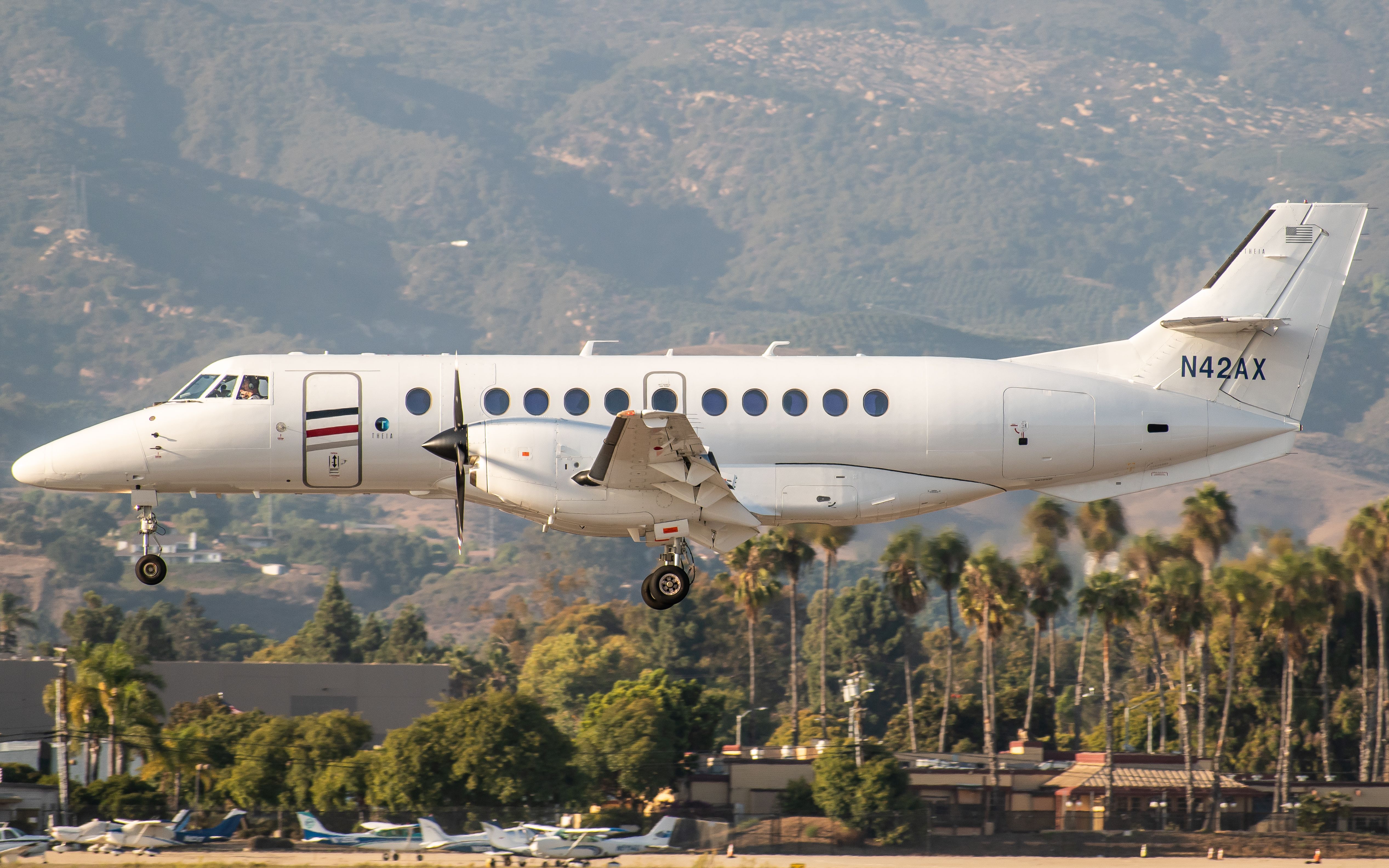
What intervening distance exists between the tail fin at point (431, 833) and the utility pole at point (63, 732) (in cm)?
1118

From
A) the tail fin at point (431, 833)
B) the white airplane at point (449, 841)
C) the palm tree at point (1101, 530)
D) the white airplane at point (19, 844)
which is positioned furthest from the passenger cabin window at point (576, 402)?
the palm tree at point (1101, 530)

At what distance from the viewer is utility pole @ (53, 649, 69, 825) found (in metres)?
43.7

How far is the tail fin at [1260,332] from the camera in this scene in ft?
81.4

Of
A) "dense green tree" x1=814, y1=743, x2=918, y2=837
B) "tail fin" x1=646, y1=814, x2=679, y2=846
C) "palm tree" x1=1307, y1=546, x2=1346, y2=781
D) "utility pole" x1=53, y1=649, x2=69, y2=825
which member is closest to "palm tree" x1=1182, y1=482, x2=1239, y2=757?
"palm tree" x1=1307, y1=546, x2=1346, y2=781

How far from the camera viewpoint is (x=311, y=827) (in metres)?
40.3

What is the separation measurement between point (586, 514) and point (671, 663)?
87.8 m

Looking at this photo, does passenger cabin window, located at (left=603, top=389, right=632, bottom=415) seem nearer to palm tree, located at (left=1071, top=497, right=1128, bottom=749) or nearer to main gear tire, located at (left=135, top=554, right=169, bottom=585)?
main gear tire, located at (left=135, top=554, right=169, bottom=585)

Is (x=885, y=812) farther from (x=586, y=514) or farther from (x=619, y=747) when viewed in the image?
(x=586, y=514)

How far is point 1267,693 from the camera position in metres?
72.5

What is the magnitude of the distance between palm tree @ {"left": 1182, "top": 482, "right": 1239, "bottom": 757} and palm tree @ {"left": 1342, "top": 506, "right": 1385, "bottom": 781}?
495 cm

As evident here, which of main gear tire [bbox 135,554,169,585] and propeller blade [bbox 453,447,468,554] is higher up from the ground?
propeller blade [bbox 453,447,468,554]

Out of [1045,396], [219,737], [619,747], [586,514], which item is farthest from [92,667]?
[1045,396]

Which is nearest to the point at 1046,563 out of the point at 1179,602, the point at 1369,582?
the point at 1179,602

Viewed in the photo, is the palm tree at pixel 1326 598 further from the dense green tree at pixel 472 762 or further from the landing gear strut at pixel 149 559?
the landing gear strut at pixel 149 559
